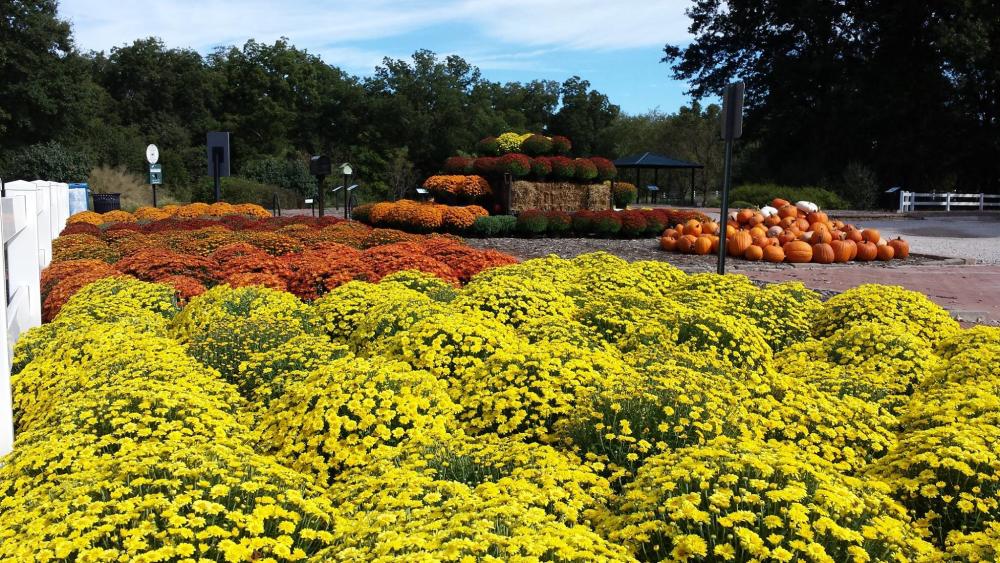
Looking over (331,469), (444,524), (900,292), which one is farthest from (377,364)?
(900,292)

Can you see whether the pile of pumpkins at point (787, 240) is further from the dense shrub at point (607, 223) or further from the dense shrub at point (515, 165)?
the dense shrub at point (515, 165)

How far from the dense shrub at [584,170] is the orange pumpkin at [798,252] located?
23.7 feet

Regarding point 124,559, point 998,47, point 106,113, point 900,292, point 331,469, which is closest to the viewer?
point 124,559

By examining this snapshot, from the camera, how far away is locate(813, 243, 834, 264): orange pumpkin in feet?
41.9

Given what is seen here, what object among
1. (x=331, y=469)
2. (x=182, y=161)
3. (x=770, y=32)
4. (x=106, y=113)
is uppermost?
(x=770, y=32)

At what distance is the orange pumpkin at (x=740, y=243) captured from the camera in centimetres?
1305

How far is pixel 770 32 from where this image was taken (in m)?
42.0

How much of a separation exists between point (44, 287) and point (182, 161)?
1645 inches

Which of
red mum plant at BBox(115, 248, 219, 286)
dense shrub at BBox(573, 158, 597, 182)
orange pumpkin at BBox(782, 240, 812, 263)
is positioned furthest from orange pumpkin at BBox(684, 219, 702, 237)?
red mum plant at BBox(115, 248, 219, 286)

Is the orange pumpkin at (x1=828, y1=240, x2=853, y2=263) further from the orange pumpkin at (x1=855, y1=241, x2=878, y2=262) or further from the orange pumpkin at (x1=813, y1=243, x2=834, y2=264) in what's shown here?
the orange pumpkin at (x1=855, y1=241, x2=878, y2=262)

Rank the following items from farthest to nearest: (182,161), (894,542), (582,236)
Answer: (182,161) < (582,236) < (894,542)

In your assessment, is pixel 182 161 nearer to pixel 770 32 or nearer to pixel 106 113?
pixel 106 113

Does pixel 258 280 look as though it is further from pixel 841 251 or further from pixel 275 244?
pixel 841 251

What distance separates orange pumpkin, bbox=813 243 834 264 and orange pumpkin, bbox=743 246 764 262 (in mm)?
839
